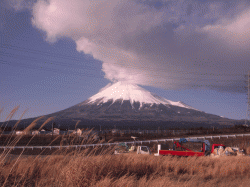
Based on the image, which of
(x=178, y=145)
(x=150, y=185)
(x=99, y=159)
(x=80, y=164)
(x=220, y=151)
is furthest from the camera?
(x=178, y=145)

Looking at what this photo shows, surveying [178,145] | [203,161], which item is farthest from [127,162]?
[178,145]

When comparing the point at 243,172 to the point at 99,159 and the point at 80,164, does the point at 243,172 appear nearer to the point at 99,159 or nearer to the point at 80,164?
the point at 99,159

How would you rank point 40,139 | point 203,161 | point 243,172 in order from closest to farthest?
point 243,172 < point 203,161 < point 40,139

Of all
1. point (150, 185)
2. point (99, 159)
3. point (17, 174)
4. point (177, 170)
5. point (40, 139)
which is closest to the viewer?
point (150, 185)

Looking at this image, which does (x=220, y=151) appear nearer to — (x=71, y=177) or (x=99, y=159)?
(x=99, y=159)

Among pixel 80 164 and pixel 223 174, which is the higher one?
pixel 80 164

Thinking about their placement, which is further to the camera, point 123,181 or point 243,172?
point 243,172

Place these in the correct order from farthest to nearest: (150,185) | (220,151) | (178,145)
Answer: (178,145) → (220,151) → (150,185)

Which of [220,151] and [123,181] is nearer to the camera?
[123,181]

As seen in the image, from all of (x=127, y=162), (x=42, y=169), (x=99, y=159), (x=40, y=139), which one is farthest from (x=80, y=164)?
(x=40, y=139)
